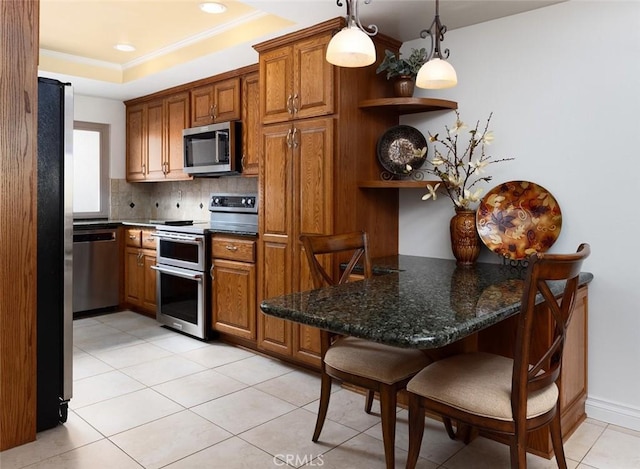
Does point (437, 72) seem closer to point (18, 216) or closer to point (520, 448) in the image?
point (520, 448)

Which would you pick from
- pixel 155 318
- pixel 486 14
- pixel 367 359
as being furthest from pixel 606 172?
pixel 155 318

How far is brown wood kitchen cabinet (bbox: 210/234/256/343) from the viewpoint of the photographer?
3.49 m

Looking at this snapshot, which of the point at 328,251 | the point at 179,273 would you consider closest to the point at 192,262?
the point at 179,273

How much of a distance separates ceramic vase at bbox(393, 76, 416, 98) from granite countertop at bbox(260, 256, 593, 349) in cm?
119

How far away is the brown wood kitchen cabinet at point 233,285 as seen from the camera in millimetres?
3488

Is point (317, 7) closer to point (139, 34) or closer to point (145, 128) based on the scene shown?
point (139, 34)

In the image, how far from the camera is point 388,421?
6.20 feet

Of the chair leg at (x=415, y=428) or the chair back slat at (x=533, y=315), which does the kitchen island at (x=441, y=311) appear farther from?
the chair leg at (x=415, y=428)

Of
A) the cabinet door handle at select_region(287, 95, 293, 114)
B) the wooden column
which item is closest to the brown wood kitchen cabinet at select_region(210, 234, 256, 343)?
the cabinet door handle at select_region(287, 95, 293, 114)

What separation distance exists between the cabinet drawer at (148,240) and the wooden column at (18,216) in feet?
7.63

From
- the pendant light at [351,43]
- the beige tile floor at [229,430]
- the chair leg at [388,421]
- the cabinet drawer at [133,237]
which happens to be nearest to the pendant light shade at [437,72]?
the pendant light at [351,43]

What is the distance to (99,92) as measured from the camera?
4.93 m

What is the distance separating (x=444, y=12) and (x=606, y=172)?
1243 mm

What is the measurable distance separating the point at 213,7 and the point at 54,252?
185 centimetres
